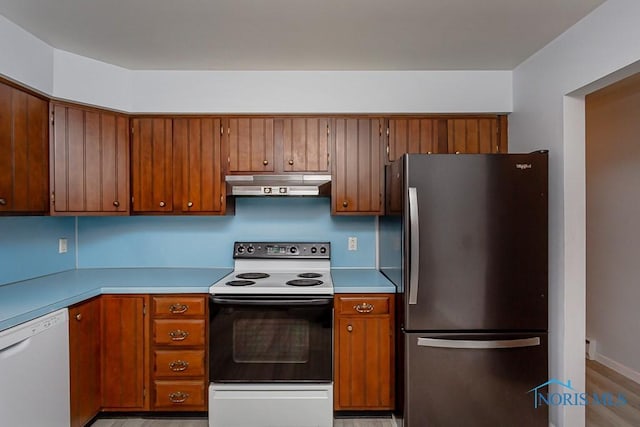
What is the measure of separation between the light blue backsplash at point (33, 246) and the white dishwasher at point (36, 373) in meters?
0.75

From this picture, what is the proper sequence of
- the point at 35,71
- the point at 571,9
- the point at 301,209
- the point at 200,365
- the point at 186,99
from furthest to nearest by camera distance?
the point at 301,209 → the point at 186,99 → the point at 200,365 → the point at 35,71 → the point at 571,9

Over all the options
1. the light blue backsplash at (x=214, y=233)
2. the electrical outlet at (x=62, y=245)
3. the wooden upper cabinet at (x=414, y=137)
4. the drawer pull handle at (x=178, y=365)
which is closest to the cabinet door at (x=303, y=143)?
the light blue backsplash at (x=214, y=233)

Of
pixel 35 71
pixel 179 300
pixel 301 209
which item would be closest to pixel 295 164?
pixel 301 209

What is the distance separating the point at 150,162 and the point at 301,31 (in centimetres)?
147

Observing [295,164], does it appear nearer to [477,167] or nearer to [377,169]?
[377,169]

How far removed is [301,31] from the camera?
204cm

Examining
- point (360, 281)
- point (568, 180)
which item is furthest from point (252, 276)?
point (568, 180)

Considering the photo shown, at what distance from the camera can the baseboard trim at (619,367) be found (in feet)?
9.30

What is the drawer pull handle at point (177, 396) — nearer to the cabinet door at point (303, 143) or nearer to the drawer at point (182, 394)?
the drawer at point (182, 394)

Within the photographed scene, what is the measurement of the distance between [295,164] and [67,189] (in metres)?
1.58

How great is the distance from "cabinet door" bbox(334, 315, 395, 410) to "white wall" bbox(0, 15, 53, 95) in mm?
2368

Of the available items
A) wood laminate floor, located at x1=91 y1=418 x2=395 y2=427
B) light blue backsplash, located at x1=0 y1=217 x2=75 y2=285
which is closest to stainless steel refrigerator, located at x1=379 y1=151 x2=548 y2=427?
wood laminate floor, located at x1=91 y1=418 x2=395 y2=427

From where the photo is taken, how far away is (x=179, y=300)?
2281mm

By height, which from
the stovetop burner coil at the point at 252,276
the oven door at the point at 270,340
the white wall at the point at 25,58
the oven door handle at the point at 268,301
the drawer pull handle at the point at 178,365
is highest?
the white wall at the point at 25,58
